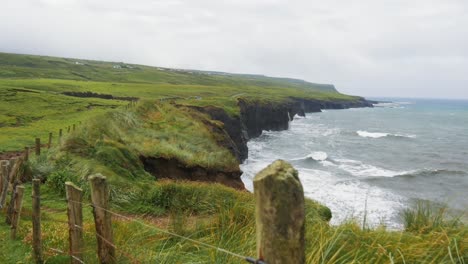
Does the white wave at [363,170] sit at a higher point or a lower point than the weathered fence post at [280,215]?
lower

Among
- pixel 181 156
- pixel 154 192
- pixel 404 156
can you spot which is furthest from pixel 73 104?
pixel 404 156

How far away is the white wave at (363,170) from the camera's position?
131 feet

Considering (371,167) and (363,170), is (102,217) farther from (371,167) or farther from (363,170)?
(371,167)

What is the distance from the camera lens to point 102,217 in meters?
5.60

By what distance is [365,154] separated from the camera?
5459 centimetres

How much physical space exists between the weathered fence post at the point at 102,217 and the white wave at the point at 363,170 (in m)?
36.3

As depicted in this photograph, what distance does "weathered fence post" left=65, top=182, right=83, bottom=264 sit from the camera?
19.5ft

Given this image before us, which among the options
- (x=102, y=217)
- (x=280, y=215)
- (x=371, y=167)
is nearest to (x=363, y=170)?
(x=371, y=167)

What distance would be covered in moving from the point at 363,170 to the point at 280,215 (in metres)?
42.0

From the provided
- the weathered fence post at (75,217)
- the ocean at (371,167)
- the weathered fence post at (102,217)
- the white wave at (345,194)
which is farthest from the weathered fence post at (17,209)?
the white wave at (345,194)

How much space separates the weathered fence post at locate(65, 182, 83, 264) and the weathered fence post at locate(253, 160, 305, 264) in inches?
157

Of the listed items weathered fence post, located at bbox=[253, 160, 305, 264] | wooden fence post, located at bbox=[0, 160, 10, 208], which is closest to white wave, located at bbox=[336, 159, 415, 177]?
wooden fence post, located at bbox=[0, 160, 10, 208]

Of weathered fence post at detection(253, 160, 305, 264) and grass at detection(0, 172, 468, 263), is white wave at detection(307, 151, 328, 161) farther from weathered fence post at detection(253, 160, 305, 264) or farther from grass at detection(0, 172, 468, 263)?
weathered fence post at detection(253, 160, 305, 264)

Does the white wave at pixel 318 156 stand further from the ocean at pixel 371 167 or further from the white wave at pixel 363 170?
the white wave at pixel 363 170
